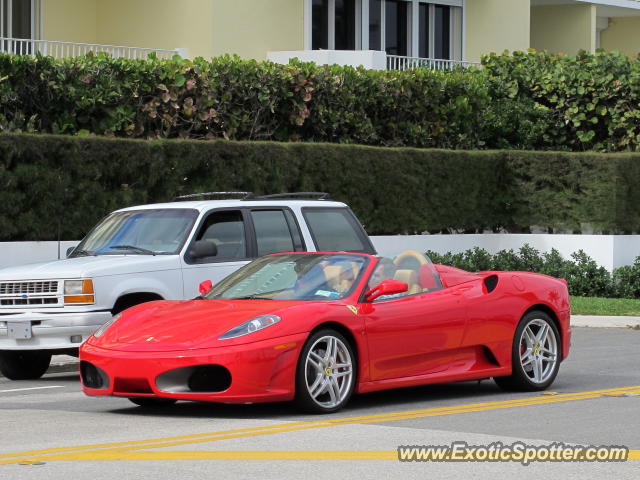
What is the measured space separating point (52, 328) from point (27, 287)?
576 mm

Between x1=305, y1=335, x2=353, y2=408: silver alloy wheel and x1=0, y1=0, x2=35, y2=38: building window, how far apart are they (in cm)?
2021

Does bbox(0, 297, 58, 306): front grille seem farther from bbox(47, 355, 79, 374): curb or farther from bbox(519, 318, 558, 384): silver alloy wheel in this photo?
bbox(519, 318, 558, 384): silver alloy wheel

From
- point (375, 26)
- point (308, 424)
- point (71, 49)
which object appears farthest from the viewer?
point (375, 26)

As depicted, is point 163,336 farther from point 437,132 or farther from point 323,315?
point 437,132

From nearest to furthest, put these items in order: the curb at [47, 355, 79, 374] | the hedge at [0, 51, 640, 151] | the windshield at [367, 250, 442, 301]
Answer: the windshield at [367, 250, 442, 301] → the curb at [47, 355, 79, 374] → the hedge at [0, 51, 640, 151]

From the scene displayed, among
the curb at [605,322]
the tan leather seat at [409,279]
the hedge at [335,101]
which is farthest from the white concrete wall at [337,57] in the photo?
the tan leather seat at [409,279]

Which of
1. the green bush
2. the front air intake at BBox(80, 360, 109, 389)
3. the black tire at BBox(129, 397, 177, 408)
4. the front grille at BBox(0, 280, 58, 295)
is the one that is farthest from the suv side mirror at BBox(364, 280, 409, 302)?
the green bush

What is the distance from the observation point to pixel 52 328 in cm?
1307

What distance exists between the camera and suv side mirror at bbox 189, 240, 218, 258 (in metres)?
13.7

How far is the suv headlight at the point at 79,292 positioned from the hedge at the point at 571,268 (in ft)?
44.1

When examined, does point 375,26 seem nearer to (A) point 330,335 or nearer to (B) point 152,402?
(B) point 152,402

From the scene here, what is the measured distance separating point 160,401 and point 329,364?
1.74 m

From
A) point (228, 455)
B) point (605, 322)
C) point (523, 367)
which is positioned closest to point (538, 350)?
point (523, 367)

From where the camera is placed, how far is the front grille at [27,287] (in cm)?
1321
